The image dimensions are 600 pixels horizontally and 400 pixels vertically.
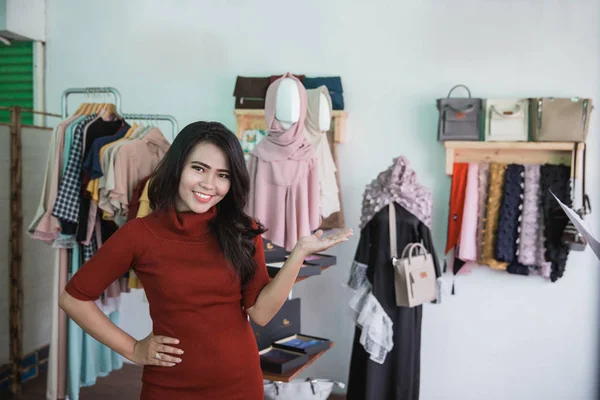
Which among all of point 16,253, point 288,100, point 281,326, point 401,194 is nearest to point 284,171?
point 288,100

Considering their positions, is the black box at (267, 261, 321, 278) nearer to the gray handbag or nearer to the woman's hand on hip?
the woman's hand on hip

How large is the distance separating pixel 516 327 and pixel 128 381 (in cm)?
258

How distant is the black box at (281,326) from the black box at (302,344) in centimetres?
3

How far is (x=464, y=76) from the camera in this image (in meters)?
3.65

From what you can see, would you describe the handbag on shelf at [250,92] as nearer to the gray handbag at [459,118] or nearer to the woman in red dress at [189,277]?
the gray handbag at [459,118]

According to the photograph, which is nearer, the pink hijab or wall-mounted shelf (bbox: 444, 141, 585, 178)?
the pink hijab

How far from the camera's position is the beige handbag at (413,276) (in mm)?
3012

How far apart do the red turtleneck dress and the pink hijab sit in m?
1.31

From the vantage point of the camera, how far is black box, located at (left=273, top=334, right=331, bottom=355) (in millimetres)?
2904

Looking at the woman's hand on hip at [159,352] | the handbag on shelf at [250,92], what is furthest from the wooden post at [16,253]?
the woman's hand on hip at [159,352]

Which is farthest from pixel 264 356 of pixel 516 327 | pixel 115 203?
pixel 516 327

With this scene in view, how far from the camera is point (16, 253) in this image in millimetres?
3867

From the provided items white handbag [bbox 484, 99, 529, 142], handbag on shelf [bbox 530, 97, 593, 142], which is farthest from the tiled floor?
handbag on shelf [bbox 530, 97, 593, 142]

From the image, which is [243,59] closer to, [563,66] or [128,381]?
[563,66]
